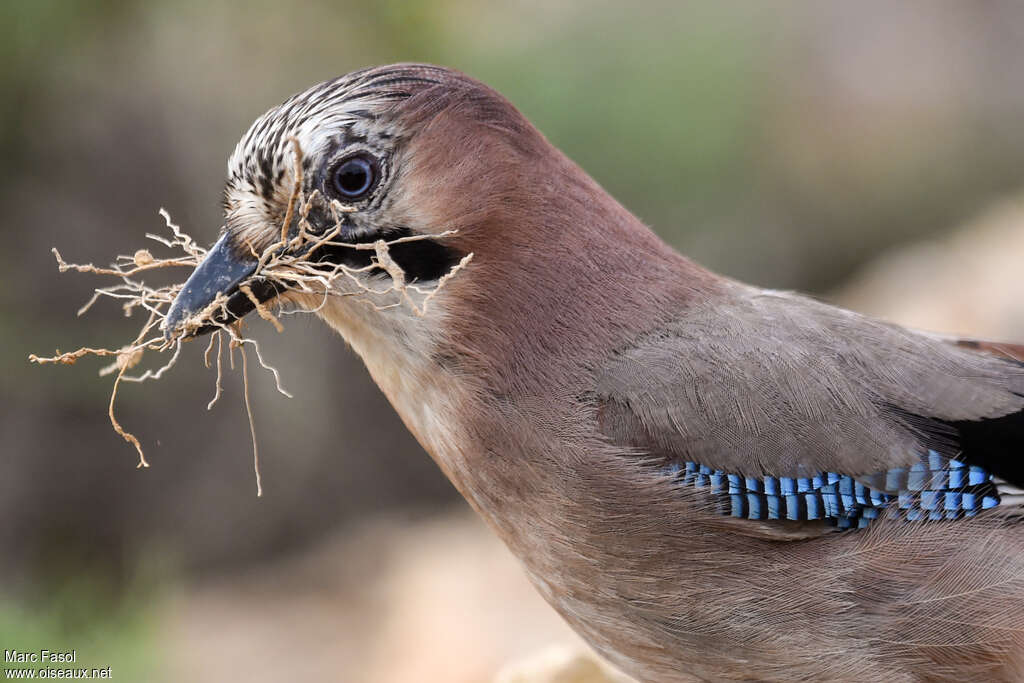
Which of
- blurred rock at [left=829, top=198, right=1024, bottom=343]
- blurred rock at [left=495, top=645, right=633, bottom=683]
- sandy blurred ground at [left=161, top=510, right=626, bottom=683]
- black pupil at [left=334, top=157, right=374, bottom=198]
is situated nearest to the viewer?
black pupil at [left=334, top=157, right=374, bottom=198]

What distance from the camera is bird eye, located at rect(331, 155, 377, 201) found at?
114 inches

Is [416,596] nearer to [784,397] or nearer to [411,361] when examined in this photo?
[411,361]

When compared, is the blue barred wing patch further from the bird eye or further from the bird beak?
the bird beak

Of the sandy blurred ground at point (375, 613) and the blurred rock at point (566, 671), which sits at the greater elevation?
the sandy blurred ground at point (375, 613)

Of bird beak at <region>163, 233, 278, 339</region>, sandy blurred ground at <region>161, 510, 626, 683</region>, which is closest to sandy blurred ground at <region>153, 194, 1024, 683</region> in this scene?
sandy blurred ground at <region>161, 510, 626, 683</region>

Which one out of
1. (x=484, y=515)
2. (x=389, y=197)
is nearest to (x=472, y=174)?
(x=389, y=197)

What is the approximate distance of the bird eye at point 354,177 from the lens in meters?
2.90

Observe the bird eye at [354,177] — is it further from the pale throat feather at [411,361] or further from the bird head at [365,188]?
the pale throat feather at [411,361]

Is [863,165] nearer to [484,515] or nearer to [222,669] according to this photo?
[222,669]

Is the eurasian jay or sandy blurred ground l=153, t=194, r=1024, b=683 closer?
the eurasian jay

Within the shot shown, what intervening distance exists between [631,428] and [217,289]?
1.23 meters

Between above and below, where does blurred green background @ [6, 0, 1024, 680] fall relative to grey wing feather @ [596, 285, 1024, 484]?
above

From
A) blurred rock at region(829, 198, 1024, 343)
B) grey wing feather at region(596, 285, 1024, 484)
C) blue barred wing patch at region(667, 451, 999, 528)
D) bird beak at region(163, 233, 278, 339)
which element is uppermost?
blurred rock at region(829, 198, 1024, 343)

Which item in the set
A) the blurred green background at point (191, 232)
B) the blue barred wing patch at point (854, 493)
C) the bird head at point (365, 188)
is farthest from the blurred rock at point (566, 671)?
the blurred green background at point (191, 232)
